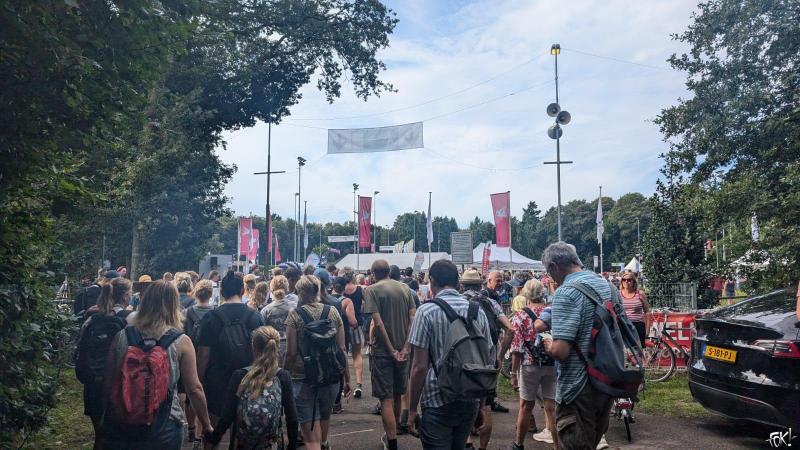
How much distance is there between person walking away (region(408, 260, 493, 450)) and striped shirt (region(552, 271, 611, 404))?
1.61 ft

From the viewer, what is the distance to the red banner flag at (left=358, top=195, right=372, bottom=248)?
31.9 meters

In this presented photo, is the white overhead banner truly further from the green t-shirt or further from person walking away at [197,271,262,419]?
person walking away at [197,271,262,419]

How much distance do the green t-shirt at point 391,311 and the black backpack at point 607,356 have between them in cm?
316

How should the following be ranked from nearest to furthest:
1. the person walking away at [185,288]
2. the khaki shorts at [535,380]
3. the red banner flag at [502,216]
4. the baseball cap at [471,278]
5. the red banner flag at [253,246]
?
1. the baseball cap at [471,278]
2. the khaki shorts at [535,380]
3. the person walking away at [185,288]
4. the red banner flag at [502,216]
5. the red banner flag at [253,246]

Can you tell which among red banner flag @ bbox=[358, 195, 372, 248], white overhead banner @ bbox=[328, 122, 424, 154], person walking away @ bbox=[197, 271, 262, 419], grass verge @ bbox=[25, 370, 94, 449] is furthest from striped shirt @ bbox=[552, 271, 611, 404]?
red banner flag @ bbox=[358, 195, 372, 248]

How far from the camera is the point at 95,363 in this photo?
4.82 m

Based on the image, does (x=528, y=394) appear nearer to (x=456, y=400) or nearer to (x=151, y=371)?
(x=456, y=400)

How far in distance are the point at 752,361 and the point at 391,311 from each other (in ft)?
11.7

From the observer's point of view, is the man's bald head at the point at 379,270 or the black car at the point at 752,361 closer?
the black car at the point at 752,361

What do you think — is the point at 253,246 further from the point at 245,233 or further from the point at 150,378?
the point at 150,378

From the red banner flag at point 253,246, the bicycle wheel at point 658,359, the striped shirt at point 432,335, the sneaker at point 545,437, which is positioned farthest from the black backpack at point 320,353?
the red banner flag at point 253,246

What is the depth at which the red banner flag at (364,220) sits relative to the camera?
31.9 meters

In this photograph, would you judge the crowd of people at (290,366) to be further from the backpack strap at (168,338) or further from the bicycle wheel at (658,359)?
the bicycle wheel at (658,359)

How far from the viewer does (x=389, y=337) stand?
680 centimetres
